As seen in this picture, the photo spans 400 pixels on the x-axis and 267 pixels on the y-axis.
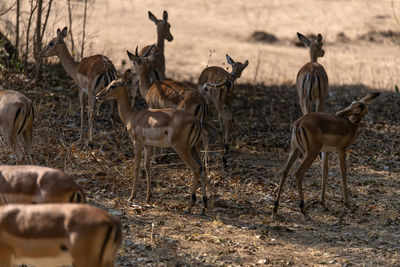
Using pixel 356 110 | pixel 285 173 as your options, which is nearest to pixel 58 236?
pixel 285 173

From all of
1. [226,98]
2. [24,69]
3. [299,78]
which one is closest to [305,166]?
[226,98]

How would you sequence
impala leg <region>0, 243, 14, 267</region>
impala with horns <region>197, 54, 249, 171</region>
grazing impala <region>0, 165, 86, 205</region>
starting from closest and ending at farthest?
1. impala leg <region>0, 243, 14, 267</region>
2. grazing impala <region>0, 165, 86, 205</region>
3. impala with horns <region>197, 54, 249, 171</region>

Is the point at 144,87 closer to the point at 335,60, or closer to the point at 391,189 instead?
the point at 391,189

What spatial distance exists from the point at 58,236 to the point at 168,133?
10.4 feet

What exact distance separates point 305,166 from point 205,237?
5.03 feet

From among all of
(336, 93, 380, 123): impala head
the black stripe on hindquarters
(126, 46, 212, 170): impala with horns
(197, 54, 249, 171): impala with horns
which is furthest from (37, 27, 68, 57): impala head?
the black stripe on hindquarters

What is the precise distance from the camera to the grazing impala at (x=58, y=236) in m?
4.07

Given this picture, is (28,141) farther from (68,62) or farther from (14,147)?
(68,62)

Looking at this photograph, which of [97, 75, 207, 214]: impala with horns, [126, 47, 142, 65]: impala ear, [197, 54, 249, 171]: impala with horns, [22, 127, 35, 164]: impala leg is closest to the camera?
[97, 75, 207, 214]: impala with horns

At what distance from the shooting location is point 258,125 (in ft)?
36.9

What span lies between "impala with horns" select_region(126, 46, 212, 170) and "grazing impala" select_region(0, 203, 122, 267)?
12.8 feet

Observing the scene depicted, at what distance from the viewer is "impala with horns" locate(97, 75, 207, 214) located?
23.3 ft

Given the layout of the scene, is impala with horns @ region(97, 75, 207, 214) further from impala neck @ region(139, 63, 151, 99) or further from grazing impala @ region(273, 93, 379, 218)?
impala neck @ region(139, 63, 151, 99)

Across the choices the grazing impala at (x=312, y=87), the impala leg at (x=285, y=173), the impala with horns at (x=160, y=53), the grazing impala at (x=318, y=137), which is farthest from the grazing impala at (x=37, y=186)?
the grazing impala at (x=312, y=87)
